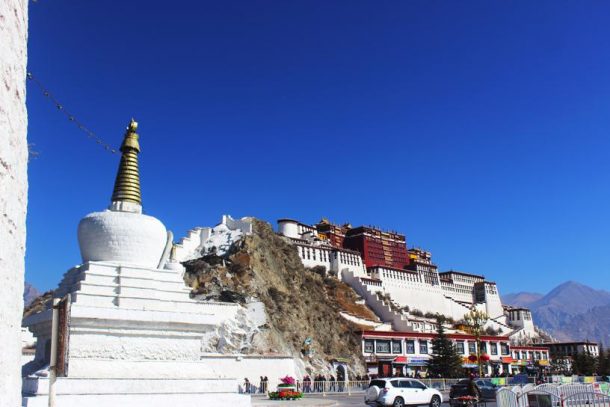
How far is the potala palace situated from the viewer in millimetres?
80750

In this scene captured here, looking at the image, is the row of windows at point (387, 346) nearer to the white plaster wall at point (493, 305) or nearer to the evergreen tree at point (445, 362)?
the evergreen tree at point (445, 362)

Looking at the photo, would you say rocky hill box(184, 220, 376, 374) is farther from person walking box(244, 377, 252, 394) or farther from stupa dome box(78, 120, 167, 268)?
stupa dome box(78, 120, 167, 268)

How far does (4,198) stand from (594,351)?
112548 millimetres

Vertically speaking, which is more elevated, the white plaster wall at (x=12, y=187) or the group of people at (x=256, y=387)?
the white plaster wall at (x=12, y=187)

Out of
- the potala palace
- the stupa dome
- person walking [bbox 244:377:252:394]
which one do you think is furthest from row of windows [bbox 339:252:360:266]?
the stupa dome

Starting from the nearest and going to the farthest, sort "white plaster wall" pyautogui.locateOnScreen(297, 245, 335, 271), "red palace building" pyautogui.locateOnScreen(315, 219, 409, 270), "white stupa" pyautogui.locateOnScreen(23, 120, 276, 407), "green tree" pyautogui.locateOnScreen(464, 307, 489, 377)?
1. "white stupa" pyautogui.locateOnScreen(23, 120, 276, 407)
2. "green tree" pyautogui.locateOnScreen(464, 307, 489, 377)
3. "white plaster wall" pyautogui.locateOnScreen(297, 245, 335, 271)
4. "red palace building" pyautogui.locateOnScreen(315, 219, 409, 270)

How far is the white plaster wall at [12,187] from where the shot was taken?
15.4 ft

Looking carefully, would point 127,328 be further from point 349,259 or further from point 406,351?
point 349,259

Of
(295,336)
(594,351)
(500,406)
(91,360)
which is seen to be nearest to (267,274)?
(295,336)

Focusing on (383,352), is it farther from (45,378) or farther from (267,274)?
(45,378)

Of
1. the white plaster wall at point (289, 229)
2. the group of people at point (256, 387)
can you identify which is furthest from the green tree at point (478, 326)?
the white plaster wall at point (289, 229)

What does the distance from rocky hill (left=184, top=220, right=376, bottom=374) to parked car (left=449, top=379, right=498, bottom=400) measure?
18767mm

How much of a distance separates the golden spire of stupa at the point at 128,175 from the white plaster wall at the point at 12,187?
65.5 feet

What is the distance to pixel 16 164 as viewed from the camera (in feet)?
16.9
